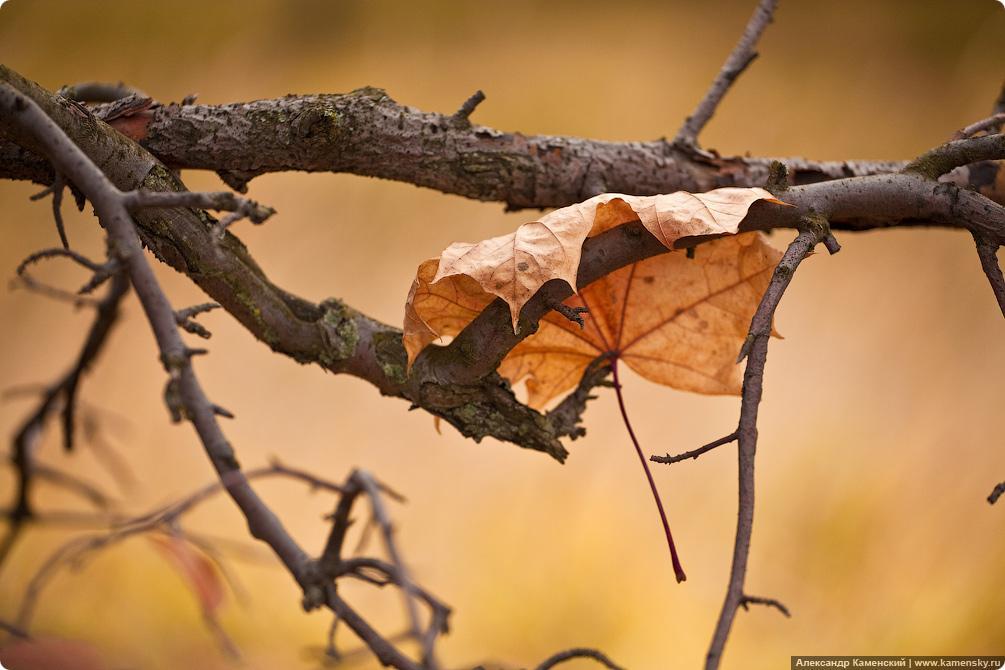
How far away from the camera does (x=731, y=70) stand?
539 mm

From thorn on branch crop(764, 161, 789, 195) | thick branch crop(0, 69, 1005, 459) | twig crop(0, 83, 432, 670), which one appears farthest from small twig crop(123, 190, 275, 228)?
thorn on branch crop(764, 161, 789, 195)

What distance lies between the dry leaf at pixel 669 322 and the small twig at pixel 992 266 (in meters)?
0.10

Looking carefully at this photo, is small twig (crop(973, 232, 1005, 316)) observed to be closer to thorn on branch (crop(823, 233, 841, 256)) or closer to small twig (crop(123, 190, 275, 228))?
thorn on branch (crop(823, 233, 841, 256))

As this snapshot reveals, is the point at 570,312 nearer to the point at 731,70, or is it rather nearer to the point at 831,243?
the point at 831,243

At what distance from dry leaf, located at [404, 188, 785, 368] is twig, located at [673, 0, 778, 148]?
163 mm

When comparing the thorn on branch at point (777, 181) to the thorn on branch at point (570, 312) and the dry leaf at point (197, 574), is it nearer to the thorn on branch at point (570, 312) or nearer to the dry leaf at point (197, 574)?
the thorn on branch at point (570, 312)

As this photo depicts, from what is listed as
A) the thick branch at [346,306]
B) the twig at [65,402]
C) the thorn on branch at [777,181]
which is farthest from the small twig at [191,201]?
the twig at [65,402]

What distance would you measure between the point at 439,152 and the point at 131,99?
18cm

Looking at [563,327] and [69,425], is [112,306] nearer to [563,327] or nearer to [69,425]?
[69,425]

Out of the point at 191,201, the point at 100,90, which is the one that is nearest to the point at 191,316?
the point at 191,201

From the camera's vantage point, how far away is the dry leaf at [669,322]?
1.36 ft

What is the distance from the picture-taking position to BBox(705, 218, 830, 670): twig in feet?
0.92

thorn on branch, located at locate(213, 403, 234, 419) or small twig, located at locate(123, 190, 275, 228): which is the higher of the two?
small twig, located at locate(123, 190, 275, 228)

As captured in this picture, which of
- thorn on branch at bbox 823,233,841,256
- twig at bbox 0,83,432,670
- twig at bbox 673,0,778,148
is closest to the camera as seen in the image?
twig at bbox 0,83,432,670
